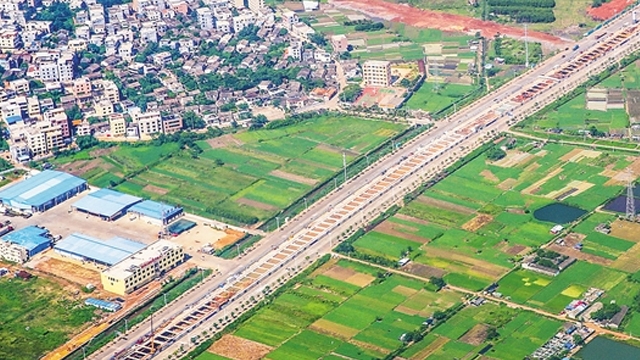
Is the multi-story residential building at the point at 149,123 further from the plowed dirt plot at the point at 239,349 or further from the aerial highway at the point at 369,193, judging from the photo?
the plowed dirt plot at the point at 239,349

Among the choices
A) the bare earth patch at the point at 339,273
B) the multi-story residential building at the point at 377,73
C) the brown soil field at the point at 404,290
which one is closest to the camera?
the brown soil field at the point at 404,290

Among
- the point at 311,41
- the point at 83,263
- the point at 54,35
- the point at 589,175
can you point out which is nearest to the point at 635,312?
the point at 589,175

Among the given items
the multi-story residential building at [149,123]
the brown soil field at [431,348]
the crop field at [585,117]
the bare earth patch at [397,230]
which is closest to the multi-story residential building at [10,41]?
the multi-story residential building at [149,123]

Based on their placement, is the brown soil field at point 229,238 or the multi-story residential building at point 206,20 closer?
the brown soil field at point 229,238

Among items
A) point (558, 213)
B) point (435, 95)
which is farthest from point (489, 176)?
point (435, 95)

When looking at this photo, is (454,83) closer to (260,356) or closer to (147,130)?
(147,130)
